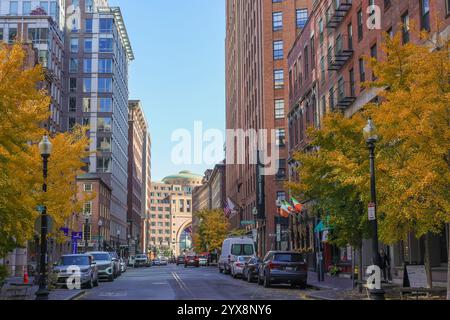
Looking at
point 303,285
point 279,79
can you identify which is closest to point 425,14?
point 303,285

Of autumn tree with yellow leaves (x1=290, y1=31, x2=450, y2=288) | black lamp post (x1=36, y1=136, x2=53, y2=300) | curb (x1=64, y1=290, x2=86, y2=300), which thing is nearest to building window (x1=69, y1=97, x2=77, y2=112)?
curb (x1=64, y1=290, x2=86, y2=300)

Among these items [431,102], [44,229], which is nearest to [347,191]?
[431,102]

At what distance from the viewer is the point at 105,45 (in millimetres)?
112750

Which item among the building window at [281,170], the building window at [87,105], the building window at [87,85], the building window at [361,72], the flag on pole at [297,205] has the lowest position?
the flag on pole at [297,205]

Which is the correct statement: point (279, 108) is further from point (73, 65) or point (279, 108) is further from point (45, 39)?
point (73, 65)

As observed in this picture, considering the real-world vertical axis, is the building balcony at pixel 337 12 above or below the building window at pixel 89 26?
below

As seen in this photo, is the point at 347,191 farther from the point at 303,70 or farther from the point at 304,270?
the point at 303,70

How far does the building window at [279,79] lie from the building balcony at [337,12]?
110ft

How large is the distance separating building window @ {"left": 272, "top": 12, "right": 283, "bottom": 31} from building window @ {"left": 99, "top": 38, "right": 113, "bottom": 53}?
40510 mm

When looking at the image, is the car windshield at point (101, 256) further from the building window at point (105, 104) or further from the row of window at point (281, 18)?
the building window at point (105, 104)

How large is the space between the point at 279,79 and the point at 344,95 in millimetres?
39144

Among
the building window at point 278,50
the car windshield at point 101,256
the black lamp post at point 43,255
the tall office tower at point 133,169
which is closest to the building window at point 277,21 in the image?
the building window at point 278,50

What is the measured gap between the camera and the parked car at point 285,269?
101 feet
